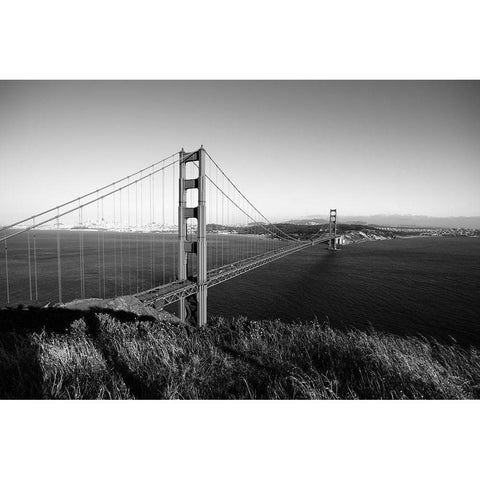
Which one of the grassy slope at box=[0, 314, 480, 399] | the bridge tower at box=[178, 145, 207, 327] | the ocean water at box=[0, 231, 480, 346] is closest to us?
the grassy slope at box=[0, 314, 480, 399]

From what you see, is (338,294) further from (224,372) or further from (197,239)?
(224,372)

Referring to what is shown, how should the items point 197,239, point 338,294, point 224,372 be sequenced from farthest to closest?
1. point 338,294
2. point 197,239
3. point 224,372

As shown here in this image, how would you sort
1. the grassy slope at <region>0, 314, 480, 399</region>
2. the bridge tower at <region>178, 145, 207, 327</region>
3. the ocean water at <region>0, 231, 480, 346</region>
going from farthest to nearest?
the ocean water at <region>0, 231, 480, 346</region>, the bridge tower at <region>178, 145, 207, 327</region>, the grassy slope at <region>0, 314, 480, 399</region>

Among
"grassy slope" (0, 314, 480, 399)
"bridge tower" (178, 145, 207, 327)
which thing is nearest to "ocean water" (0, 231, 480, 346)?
"bridge tower" (178, 145, 207, 327)

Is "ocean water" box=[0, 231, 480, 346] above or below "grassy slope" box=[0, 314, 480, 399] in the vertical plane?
below

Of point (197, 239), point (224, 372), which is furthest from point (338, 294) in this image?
point (224, 372)

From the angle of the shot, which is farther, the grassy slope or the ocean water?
the ocean water

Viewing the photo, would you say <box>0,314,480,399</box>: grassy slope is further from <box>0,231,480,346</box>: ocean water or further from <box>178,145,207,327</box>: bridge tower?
<box>0,231,480,346</box>: ocean water

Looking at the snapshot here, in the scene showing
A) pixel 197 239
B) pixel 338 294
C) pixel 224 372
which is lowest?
pixel 338 294
